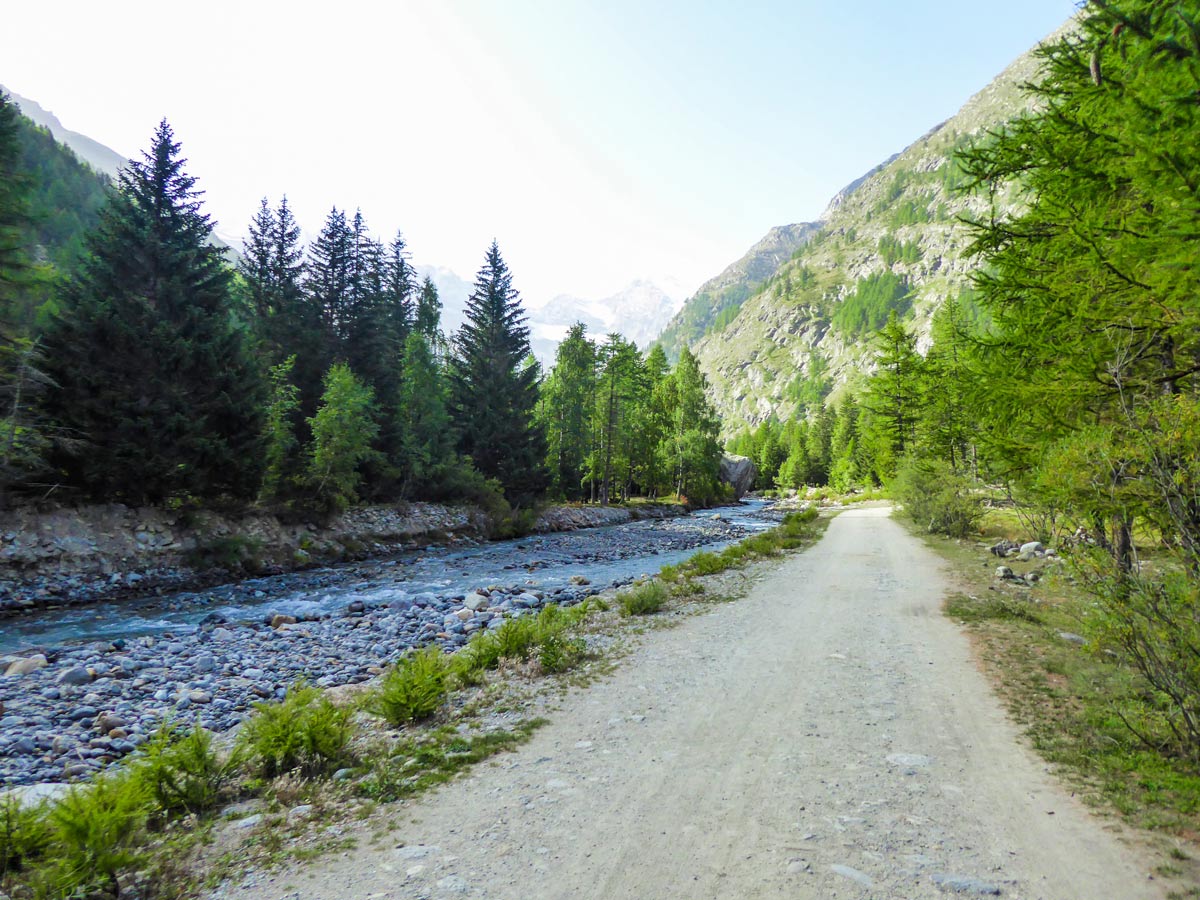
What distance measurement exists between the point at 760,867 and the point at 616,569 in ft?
54.3

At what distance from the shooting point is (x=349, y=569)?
2050 centimetres

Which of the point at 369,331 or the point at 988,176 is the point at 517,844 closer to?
the point at 988,176

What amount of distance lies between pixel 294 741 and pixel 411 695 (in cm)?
138

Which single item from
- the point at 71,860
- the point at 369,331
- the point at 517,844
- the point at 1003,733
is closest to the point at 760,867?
→ the point at 517,844

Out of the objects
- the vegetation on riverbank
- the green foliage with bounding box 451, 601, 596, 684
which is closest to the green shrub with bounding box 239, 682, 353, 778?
the green foliage with bounding box 451, 601, 596, 684

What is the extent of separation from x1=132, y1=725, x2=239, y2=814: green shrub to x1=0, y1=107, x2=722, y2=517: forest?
15.3 metres

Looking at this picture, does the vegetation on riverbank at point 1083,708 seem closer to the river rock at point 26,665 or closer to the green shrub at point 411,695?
the green shrub at point 411,695

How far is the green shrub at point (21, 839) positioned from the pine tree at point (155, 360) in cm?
1629

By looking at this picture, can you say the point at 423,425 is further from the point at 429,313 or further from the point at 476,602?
the point at 429,313

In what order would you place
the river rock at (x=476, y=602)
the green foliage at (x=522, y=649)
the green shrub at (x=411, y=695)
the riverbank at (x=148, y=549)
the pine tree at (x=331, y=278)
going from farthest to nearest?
the pine tree at (x=331, y=278)
the riverbank at (x=148, y=549)
the river rock at (x=476, y=602)
the green foliage at (x=522, y=649)
the green shrub at (x=411, y=695)

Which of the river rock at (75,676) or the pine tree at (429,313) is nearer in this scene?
the river rock at (75,676)

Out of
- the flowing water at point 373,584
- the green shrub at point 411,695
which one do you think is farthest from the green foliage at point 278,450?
the green shrub at point 411,695

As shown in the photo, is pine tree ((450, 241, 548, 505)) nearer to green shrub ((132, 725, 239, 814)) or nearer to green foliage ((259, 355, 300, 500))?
green foliage ((259, 355, 300, 500))

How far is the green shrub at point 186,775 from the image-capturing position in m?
4.25
